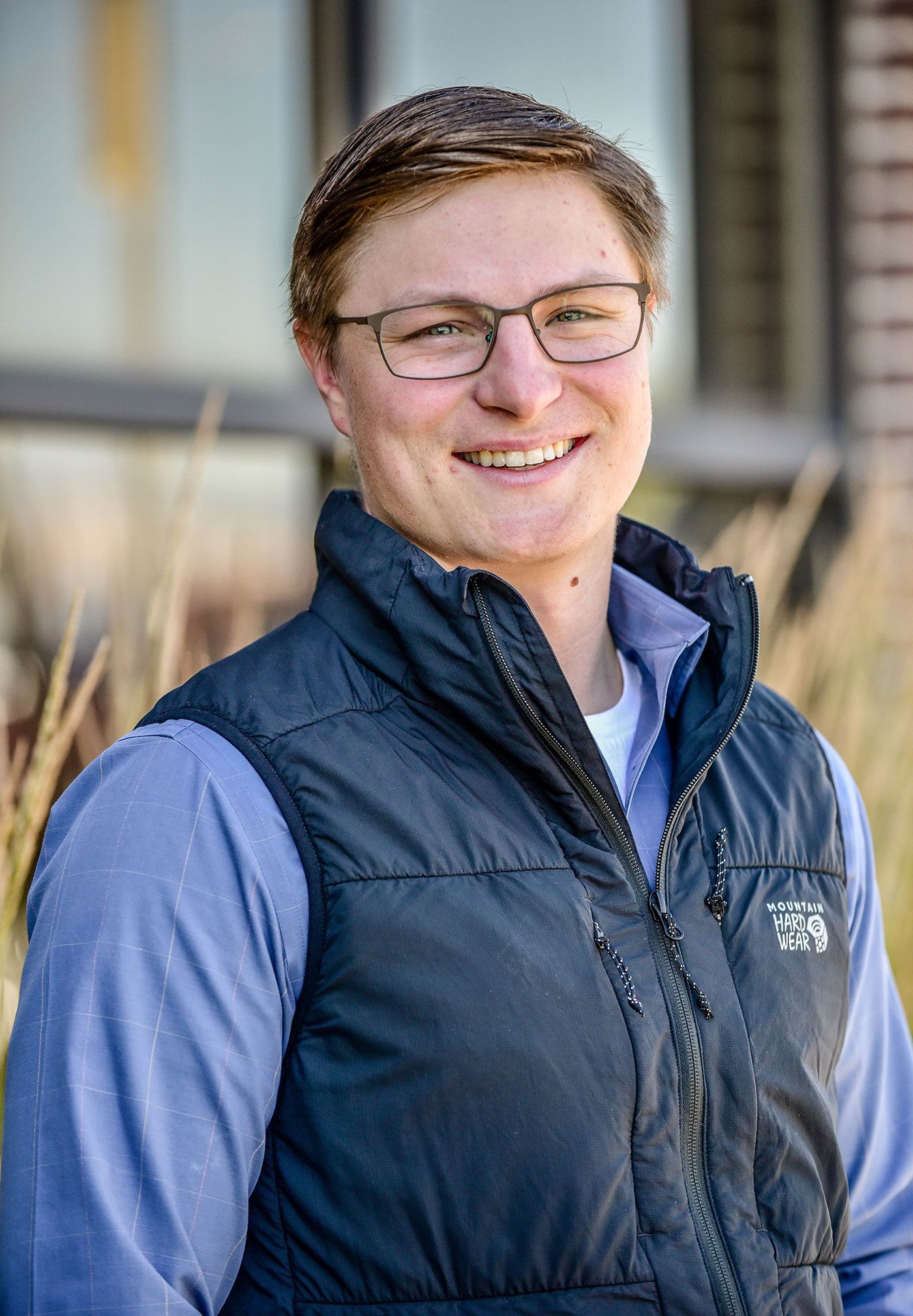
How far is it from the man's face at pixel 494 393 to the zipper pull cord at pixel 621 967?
40 centimetres

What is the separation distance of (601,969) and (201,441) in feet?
2.87

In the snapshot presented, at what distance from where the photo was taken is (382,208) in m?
1.39

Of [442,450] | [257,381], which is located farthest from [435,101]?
[257,381]

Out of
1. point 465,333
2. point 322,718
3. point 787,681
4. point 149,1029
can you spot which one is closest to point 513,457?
point 465,333

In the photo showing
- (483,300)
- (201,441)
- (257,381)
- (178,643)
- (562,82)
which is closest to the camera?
(483,300)

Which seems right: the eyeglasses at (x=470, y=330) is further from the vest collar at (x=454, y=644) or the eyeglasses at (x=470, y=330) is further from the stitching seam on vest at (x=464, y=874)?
the stitching seam on vest at (x=464, y=874)

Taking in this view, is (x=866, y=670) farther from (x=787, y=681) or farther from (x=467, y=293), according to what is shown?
(x=467, y=293)

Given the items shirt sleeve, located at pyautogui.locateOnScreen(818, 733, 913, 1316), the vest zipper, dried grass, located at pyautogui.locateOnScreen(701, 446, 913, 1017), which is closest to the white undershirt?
the vest zipper

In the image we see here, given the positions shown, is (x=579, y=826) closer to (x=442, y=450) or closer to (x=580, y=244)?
(x=442, y=450)

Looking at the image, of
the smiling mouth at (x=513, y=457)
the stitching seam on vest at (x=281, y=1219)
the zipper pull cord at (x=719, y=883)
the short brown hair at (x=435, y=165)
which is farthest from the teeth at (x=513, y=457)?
the stitching seam on vest at (x=281, y=1219)

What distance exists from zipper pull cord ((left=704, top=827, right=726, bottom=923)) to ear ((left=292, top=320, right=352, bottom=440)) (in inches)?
22.5

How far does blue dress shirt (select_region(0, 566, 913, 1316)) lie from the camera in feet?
3.37

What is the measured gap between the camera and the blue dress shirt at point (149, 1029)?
3.37 ft

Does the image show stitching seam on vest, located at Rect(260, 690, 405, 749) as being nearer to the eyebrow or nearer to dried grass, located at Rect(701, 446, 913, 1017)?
the eyebrow
